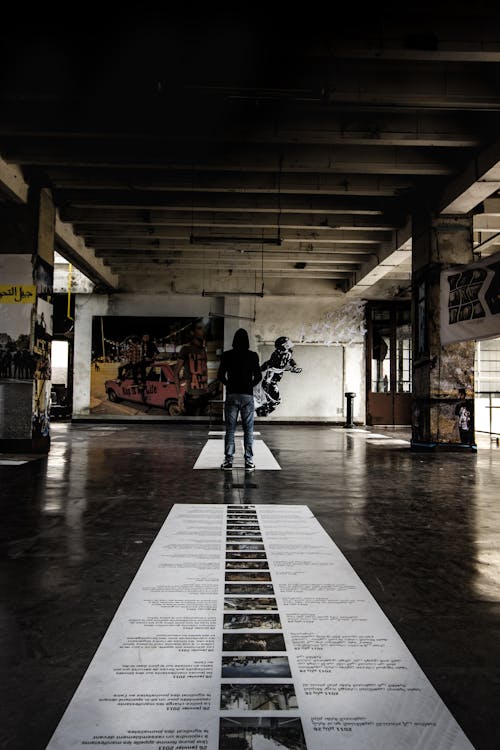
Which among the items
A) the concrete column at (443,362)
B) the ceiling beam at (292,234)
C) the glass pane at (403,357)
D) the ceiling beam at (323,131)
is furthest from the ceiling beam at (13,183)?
the glass pane at (403,357)

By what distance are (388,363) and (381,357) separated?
26cm

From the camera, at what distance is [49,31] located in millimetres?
4730

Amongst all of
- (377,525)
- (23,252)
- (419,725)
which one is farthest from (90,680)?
(23,252)

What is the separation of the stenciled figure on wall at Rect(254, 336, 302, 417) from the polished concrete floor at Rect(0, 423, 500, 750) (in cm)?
871

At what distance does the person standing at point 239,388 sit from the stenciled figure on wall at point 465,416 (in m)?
3.70

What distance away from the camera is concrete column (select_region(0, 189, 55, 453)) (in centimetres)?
726

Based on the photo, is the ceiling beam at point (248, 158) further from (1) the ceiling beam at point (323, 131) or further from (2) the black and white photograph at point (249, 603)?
(2) the black and white photograph at point (249, 603)

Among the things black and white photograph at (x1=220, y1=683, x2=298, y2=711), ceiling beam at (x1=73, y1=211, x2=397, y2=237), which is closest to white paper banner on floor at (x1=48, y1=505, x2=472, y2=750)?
black and white photograph at (x1=220, y1=683, x2=298, y2=711)

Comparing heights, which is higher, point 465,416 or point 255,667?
point 465,416

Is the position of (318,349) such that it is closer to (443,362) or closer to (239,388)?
(443,362)

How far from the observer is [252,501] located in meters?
3.91

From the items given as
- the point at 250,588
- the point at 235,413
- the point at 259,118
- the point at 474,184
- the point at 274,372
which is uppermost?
the point at 259,118

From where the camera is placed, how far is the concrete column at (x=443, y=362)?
7836 mm

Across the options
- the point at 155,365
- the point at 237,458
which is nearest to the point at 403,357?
the point at 155,365
